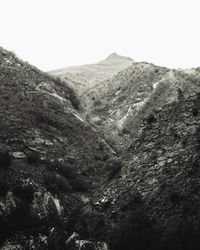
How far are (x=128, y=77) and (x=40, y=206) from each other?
37.6 meters

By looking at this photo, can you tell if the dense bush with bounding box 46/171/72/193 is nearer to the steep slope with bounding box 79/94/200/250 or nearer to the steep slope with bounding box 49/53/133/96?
the steep slope with bounding box 79/94/200/250

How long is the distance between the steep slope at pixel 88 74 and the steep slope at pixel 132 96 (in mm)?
7015

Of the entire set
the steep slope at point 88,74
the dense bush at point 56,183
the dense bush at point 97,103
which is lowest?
the dense bush at point 56,183

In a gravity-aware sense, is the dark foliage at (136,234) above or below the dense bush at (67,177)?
below

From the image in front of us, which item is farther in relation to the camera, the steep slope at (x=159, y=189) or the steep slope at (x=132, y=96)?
the steep slope at (x=132, y=96)

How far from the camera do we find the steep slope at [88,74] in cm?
6357

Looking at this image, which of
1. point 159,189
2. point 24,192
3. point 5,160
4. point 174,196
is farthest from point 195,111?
point 5,160

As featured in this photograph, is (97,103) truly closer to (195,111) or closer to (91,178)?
(91,178)

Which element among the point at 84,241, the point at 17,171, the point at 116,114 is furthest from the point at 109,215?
the point at 116,114

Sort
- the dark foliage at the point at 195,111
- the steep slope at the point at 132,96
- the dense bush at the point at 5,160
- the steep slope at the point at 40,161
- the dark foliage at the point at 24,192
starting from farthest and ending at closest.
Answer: the steep slope at the point at 132,96 < the dark foliage at the point at 195,111 < the dense bush at the point at 5,160 < the dark foliage at the point at 24,192 < the steep slope at the point at 40,161

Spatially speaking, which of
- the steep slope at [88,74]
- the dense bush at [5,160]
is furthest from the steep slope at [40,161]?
the steep slope at [88,74]

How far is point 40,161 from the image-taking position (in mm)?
22016

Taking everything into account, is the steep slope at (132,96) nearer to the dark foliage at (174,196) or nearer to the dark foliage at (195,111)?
the dark foliage at (195,111)

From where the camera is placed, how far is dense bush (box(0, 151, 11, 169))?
1950cm
